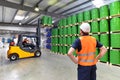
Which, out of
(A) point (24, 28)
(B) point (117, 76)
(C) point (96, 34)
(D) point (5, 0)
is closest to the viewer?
(B) point (117, 76)

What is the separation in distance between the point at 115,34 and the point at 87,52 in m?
4.65

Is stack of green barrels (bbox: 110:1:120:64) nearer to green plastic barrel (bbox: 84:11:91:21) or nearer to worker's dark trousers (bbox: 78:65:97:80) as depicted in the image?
green plastic barrel (bbox: 84:11:91:21)

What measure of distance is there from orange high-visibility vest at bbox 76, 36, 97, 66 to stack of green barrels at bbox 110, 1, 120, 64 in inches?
174

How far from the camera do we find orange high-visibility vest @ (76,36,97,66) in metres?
2.58

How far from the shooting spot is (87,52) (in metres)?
2.62

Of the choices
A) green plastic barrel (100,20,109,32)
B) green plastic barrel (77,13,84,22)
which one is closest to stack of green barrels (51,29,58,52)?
green plastic barrel (77,13,84,22)

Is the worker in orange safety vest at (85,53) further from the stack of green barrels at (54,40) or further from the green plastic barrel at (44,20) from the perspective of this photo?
the stack of green barrels at (54,40)

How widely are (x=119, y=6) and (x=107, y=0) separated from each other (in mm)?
2333

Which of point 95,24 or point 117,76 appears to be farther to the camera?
point 95,24

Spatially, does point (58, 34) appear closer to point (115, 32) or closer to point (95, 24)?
point (95, 24)

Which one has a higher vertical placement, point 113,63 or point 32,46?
point 32,46

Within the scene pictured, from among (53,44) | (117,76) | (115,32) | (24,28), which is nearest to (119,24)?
(115,32)

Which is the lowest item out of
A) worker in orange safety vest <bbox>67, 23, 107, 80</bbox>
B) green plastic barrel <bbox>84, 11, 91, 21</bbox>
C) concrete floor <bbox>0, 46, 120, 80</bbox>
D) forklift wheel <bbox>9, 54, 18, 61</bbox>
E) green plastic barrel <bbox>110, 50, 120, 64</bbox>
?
concrete floor <bbox>0, 46, 120, 80</bbox>

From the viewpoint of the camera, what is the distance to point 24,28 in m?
20.4
